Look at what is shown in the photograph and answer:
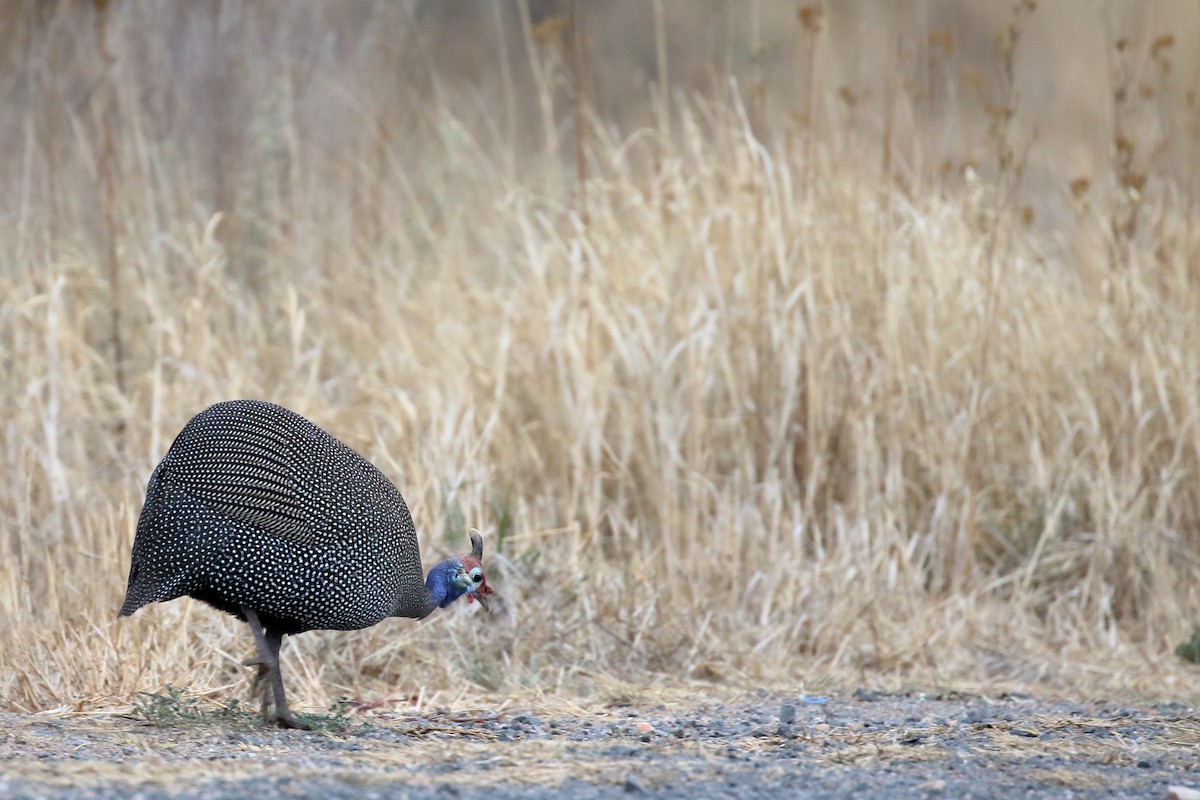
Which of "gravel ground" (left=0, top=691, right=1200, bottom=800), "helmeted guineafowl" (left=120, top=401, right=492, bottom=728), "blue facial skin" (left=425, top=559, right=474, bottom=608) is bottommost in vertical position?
"gravel ground" (left=0, top=691, right=1200, bottom=800)

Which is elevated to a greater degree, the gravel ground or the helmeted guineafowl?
the helmeted guineafowl

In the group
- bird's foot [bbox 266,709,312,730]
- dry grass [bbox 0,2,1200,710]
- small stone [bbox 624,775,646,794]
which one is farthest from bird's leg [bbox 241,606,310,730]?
small stone [bbox 624,775,646,794]

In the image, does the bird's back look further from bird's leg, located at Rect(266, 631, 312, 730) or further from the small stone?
the small stone

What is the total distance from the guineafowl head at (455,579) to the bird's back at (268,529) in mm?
153

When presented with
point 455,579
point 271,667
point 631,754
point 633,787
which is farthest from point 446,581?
point 633,787

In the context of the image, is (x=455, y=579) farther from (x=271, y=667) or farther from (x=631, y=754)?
(x=631, y=754)

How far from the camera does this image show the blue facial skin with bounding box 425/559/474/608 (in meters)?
3.74

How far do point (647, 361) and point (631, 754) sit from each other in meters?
2.40

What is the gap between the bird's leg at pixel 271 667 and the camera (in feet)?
11.2

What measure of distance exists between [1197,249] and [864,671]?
93.7 inches

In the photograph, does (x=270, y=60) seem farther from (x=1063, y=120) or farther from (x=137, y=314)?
(x=1063, y=120)

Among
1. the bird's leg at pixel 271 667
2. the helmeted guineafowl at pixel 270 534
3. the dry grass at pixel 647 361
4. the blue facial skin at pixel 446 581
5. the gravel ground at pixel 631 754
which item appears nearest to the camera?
the gravel ground at pixel 631 754

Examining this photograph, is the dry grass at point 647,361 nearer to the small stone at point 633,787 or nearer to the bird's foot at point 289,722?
the bird's foot at point 289,722

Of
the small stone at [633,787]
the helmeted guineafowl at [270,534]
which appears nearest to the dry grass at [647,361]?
the helmeted guineafowl at [270,534]
